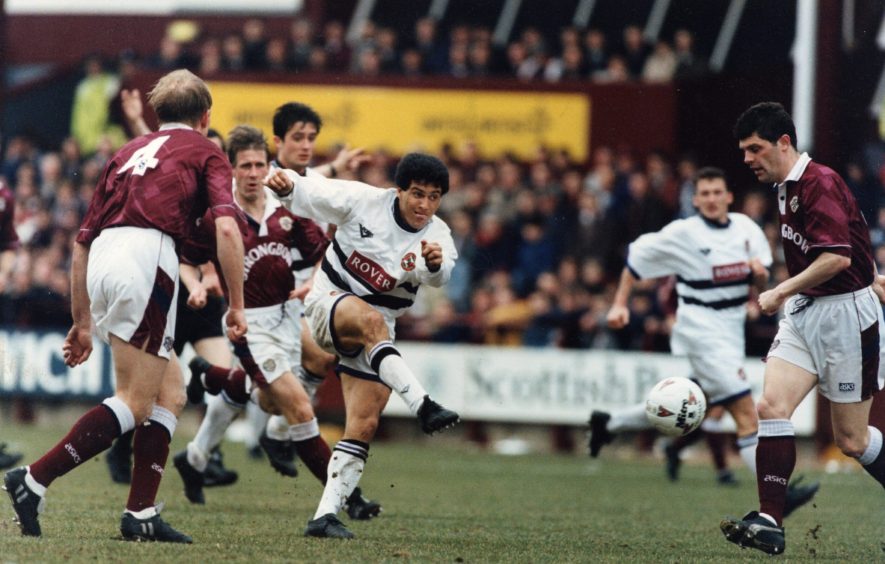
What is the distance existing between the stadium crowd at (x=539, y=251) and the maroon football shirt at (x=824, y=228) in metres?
7.75

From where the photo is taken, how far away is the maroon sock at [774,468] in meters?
7.73

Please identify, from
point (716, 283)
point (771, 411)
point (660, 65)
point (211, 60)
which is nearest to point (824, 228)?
point (771, 411)

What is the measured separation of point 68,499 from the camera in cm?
947

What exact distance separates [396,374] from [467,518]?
85.6 inches

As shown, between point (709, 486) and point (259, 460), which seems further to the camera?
point (259, 460)

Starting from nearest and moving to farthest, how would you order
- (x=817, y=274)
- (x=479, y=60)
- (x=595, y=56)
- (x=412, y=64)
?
(x=817, y=274) < (x=595, y=56) < (x=479, y=60) < (x=412, y=64)

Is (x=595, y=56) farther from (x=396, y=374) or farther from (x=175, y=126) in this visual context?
(x=175, y=126)

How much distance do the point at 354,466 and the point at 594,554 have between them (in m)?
1.38

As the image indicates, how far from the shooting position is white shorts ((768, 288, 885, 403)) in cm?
782

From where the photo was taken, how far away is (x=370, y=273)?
7.96m

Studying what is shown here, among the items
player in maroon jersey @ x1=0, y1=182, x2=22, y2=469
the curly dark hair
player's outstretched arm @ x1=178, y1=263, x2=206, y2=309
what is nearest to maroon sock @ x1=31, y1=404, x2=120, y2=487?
player's outstretched arm @ x1=178, y1=263, x2=206, y2=309

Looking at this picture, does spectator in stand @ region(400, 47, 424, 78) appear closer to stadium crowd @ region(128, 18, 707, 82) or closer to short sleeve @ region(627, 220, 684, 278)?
stadium crowd @ region(128, 18, 707, 82)

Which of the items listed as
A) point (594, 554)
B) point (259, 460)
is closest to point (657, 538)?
point (594, 554)

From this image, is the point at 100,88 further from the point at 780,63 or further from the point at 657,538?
the point at 657,538
